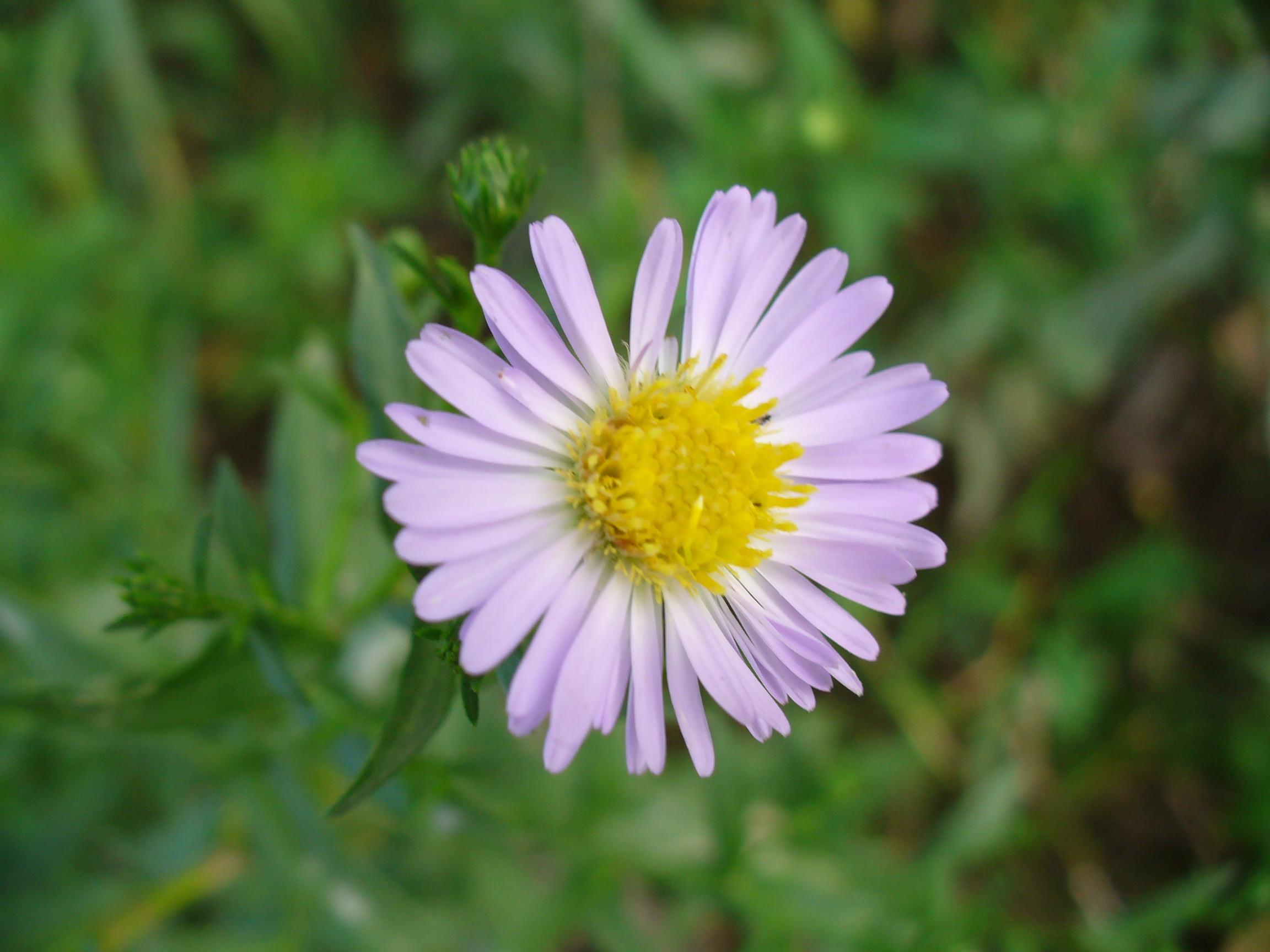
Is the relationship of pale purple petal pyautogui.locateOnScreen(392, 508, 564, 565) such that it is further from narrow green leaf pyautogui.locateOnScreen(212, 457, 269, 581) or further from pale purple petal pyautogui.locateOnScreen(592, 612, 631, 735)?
narrow green leaf pyautogui.locateOnScreen(212, 457, 269, 581)

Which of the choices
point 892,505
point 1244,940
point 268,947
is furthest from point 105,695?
point 1244,940

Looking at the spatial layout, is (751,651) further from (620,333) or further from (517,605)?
(620,333)

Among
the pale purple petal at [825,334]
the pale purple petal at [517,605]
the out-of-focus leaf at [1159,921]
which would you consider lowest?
the out-of-focus leaf at [1159,921]

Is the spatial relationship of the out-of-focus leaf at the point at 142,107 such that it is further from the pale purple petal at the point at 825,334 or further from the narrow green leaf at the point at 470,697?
the narrow green leaf at the point at 470,697

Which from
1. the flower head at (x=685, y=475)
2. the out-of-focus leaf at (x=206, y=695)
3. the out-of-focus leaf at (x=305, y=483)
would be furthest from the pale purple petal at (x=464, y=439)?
the out-of-focus leaf at (x=305, y=483)

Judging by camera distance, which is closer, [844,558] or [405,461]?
[405,461]

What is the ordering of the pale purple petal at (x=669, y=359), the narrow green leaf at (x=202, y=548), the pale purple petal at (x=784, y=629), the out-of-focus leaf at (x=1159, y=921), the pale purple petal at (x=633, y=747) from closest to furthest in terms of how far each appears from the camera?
1. the pale purple petal at (x=633, y=747)
2. the pale purple petal at (x=784, y=629)
3. the narrow green leaf at (x=202, y=548)
4. the pale purple petal at (x=669, y=359)
5. the out-of-focus leaf at (x=1159, y=921)

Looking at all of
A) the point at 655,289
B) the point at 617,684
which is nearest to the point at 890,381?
the point at 655,289
